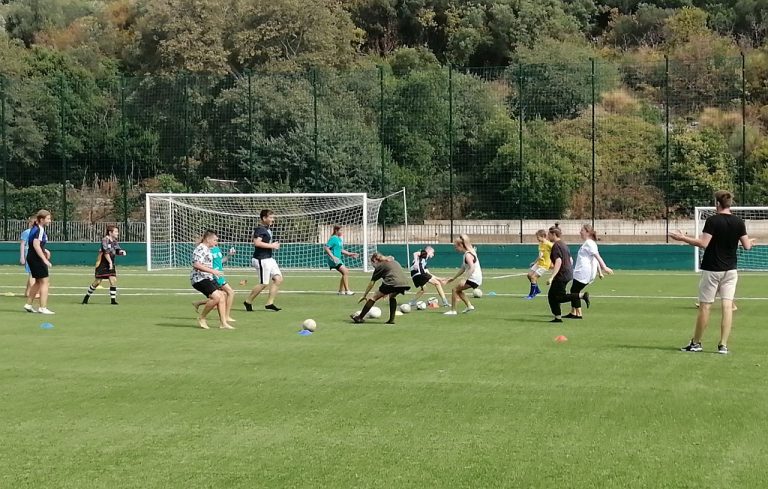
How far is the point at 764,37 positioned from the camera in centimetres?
7262

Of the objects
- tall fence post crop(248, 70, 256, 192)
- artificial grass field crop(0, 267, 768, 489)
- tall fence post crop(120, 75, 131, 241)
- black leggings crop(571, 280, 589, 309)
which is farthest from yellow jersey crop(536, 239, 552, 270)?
tall fence post crop(120, 75, 131, 241)

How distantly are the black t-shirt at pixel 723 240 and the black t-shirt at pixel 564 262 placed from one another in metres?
Answer: 5.20

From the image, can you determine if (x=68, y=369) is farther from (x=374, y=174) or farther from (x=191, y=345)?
(x=374, y=174)

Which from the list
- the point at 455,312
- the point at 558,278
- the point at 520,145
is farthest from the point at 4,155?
the point at 558,278

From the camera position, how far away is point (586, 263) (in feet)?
62.2

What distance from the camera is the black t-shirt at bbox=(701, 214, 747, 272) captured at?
13031 mm

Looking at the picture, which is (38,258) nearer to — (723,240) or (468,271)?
(468,271)

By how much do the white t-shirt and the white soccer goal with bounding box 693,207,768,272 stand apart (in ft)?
45.6

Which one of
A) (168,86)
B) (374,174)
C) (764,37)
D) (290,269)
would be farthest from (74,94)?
(764,37)

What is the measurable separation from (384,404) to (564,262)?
28.1 ft

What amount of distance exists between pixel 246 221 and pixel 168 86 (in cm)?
820

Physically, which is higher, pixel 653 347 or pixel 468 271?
pixel 468 271

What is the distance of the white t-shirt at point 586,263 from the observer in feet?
61.9

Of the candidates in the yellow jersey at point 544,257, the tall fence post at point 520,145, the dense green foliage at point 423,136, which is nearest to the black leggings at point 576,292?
the yellow jersey at point 544,257
